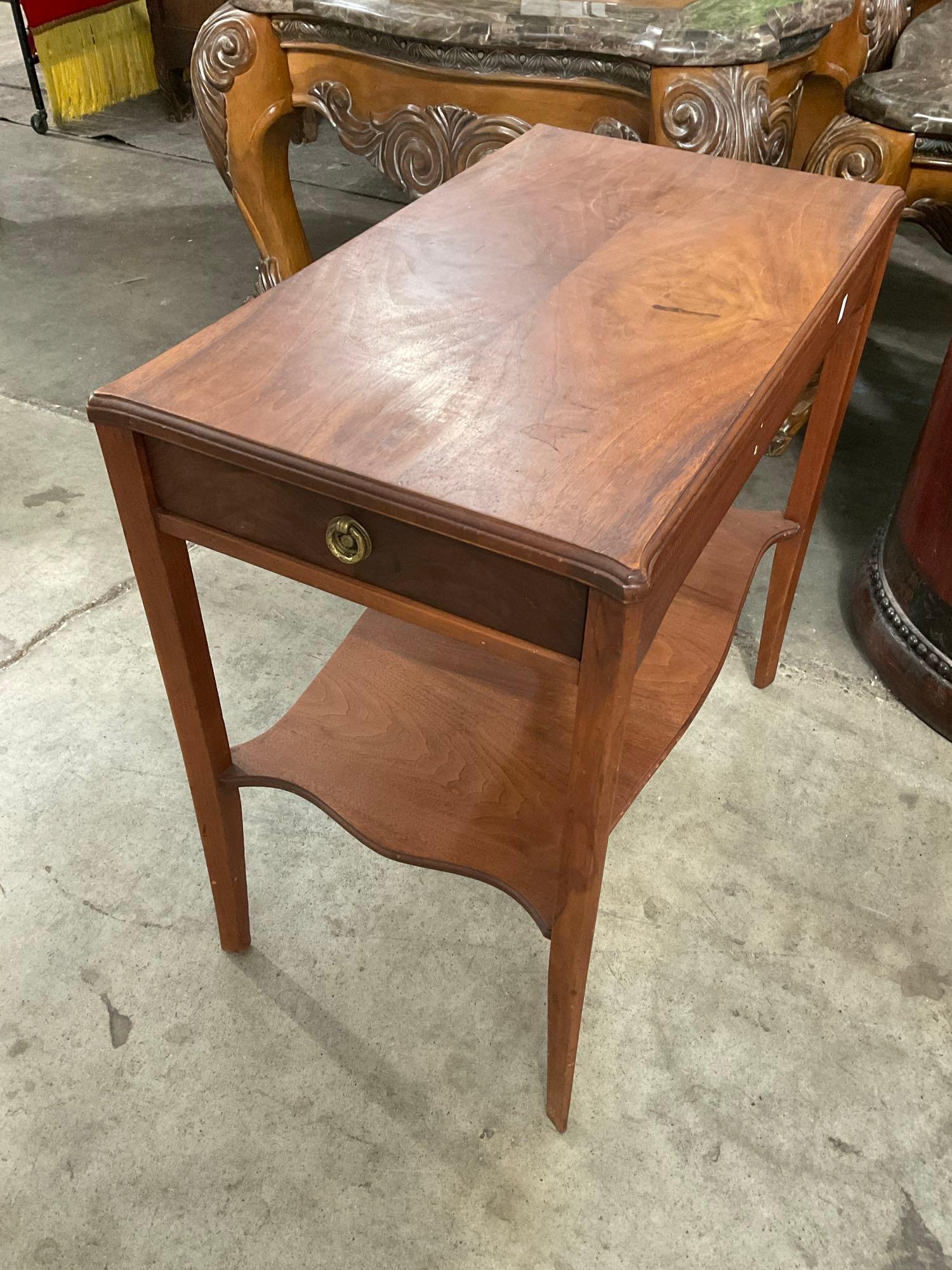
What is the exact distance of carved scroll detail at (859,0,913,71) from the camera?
5.54 feet

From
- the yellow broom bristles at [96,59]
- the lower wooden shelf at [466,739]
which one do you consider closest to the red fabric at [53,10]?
the yellow broom bristles at [96,59]

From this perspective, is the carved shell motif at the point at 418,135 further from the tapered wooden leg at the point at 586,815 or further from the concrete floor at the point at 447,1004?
the tapered wooden leg at the point at 586,815

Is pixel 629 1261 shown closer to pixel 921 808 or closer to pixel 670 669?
pixel 670 669

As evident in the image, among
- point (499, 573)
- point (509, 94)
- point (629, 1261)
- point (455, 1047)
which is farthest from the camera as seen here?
point (509, 94)

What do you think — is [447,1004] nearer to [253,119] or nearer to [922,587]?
[922,587]

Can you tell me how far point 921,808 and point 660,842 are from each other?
1.12 feet

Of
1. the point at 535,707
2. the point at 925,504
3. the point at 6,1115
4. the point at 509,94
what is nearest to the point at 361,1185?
the point at 6,1115

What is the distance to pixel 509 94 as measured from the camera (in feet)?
4.94

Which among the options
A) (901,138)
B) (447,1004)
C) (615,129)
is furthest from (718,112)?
(447,1004)

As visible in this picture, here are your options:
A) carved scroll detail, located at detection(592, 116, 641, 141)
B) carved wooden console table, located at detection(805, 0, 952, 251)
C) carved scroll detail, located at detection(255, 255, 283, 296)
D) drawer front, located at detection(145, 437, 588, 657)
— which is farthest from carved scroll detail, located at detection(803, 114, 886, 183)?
drawer front, located at detection(145, 437, 588, 657)

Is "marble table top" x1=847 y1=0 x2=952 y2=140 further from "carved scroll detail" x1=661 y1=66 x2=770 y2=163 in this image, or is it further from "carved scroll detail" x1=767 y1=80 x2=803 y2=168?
"carved scroll detail" x1=661 y1=66 x2=770 y2=163

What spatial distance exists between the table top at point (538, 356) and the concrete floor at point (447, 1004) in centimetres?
63

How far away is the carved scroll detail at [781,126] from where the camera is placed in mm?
1497

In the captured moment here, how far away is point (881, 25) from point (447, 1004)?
172 cm
